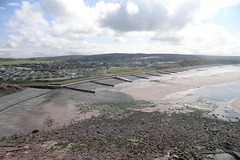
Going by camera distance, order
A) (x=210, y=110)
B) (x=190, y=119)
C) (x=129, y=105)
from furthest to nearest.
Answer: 1. (x=129, y=105)
2. (x=210, y=110)
3. (x=190, y=119)

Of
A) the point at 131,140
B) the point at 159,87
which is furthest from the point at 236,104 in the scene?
the point at 131,140

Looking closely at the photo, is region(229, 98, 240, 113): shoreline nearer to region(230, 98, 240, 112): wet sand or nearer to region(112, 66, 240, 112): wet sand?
region(230, 98, 240, 112): wet sand

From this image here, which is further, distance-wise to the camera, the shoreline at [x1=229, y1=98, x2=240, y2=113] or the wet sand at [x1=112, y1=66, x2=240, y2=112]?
the wet sand at [x1=112, y1=66, x2=240, y2=112]

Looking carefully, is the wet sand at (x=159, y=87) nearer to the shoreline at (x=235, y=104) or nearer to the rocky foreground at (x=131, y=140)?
the rocky foreground at (x=131, y=140)

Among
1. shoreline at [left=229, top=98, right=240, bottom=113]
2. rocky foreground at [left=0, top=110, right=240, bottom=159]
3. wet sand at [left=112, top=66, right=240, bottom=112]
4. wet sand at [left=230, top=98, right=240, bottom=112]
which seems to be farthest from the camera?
wet sand at [left=112, top=66, right=240, bottom=112]

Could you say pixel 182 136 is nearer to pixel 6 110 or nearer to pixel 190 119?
pixel 190 119

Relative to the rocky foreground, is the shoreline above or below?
below

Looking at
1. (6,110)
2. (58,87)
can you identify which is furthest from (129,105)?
(58,87)

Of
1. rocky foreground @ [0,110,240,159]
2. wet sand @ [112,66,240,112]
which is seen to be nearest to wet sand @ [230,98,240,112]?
rocky foreground @ [0,110,240,159]
